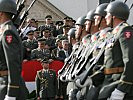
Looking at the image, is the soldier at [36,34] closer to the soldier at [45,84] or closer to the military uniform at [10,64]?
the soldier at [45,84]

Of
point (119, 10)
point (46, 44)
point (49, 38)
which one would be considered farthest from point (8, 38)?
point (49, 38)

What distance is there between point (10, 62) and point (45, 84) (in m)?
5.96

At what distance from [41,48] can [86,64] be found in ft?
17.8

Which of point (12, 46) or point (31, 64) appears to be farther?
point (31, 64)

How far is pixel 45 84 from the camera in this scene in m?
10.6

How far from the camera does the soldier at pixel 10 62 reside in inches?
183

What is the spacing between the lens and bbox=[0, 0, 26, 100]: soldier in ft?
15.3

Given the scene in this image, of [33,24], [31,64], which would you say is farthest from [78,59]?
[33,24]

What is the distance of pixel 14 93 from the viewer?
4.63 m

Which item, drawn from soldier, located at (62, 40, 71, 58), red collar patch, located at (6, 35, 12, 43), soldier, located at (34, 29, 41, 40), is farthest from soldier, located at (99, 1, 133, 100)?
soldier, located at (34, 29, 41, 40)

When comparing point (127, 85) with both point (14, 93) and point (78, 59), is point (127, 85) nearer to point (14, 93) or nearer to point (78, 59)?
point (14, 93)

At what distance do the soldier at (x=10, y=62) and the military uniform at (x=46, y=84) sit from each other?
564 centimetres

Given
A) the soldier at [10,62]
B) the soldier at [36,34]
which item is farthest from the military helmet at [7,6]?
the soldier at [36,34]

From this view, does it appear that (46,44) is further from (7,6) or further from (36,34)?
(7,6)
